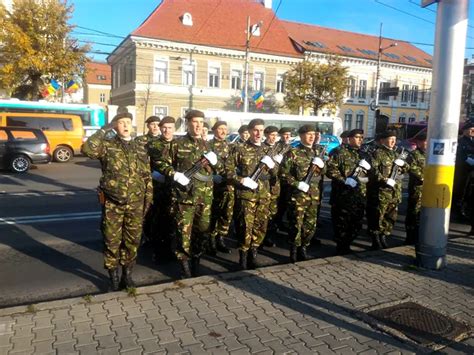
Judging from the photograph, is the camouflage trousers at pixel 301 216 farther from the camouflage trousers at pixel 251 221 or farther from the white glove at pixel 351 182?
the white glove at pixel 351 182

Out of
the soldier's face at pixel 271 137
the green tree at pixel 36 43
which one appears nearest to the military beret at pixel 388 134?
the soldier's face at pixel 271 137

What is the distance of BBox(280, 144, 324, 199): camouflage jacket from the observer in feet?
17.6

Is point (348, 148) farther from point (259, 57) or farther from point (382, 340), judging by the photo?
point (259, 57)

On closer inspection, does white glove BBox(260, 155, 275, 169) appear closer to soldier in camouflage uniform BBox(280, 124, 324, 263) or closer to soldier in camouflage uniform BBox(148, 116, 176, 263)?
soldier in camouflage uniform BBox(280, 124, 324, 263)

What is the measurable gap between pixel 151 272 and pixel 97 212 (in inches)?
144

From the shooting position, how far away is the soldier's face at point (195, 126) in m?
4.74

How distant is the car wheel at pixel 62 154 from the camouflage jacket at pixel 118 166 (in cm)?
1588

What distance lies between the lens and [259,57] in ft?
124

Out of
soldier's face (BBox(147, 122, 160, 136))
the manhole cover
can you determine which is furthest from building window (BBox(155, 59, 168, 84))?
the manhole cover

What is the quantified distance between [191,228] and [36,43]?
80.1ft

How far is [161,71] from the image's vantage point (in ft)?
115

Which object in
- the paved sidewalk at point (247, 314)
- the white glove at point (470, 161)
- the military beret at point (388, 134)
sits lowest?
the paved sidewalk at point (247, 314)

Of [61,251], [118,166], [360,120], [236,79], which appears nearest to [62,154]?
[61,251]

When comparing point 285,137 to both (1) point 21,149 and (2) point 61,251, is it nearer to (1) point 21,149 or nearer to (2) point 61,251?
(2) point 61,251
